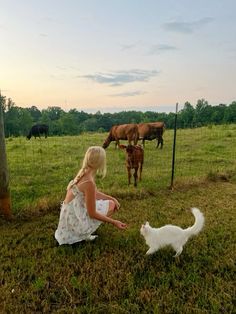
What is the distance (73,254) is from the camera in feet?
13.0

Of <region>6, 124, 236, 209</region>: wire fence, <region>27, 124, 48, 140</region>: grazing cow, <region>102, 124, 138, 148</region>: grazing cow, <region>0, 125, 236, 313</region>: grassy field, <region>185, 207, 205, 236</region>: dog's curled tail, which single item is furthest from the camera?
<region>27, 124, 48, 140</region>: grazing cow

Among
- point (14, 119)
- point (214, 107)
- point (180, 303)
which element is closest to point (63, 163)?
point (180, 303)

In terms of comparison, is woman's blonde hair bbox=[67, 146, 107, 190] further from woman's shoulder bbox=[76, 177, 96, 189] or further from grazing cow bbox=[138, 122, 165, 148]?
grazing cow bbox=[138, 122, 165, 148]

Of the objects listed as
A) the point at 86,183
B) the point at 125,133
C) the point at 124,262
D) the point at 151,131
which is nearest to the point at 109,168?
the point at 86,183

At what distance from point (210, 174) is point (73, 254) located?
4795 mm

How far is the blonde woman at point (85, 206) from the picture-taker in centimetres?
394

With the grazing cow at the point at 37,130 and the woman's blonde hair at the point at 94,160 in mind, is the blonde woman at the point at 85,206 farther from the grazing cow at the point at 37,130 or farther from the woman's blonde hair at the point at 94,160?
the grazing cow at the point at 37,130

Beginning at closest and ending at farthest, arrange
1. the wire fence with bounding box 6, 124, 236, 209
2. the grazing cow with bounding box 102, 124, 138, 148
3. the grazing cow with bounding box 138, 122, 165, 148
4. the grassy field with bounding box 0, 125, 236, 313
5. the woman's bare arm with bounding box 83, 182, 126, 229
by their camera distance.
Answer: the grassy field with bounding box 0, 125, 236, 313
the woman's bare arm with bounding box 83, 182, 126, 229
the wire fence with bounding box 6, 124, 236, 209
the grazing cow with bounding box 102, 124, 138, 148
the grazing cow with bounding box 138, 122, 165, 148

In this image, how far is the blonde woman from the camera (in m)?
3.94

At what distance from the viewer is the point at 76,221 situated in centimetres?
405

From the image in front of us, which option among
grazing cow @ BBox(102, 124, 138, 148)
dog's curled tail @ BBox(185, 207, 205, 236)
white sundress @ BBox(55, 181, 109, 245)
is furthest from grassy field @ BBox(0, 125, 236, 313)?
grazing cow @ BBox(102, 124, 138, 148)

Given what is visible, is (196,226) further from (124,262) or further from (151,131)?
(151,131)

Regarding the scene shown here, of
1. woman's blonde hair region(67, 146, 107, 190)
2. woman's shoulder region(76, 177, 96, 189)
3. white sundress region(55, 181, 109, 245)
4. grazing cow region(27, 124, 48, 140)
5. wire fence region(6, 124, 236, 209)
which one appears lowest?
grazing cow region(27, 124, 48, 140)

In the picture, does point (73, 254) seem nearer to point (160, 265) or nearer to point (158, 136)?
point (160, 265)
